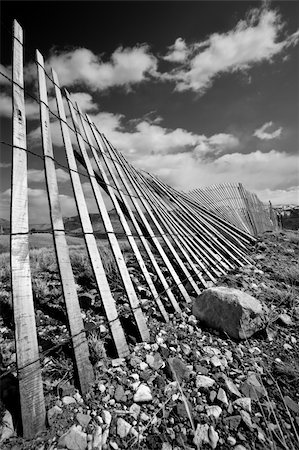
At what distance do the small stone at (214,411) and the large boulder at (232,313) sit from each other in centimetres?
79

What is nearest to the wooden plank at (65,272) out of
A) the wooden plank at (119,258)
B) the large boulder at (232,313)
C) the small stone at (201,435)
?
the wooden plank at (119,258)

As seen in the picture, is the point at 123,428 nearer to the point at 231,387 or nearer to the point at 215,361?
the point at 231,387

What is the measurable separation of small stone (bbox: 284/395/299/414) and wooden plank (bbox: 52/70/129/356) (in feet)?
3.82

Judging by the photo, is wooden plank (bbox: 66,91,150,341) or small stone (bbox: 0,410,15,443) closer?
small stone (bbox: 0,410,15,443)

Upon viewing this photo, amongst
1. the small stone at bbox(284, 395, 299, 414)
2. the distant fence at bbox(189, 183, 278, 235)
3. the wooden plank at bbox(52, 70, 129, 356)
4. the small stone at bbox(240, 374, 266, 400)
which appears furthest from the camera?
the distant fence at bbox(189, 183, 278, 235)

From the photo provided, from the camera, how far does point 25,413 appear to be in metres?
1.36

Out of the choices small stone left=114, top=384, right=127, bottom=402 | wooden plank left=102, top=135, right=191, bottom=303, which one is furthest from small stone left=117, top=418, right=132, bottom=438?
wooden plank left=102, top=135, right=191, bottom=303

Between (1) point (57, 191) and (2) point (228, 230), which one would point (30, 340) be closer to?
(1) point (57, 191)

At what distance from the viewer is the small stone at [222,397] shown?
1.58 metres

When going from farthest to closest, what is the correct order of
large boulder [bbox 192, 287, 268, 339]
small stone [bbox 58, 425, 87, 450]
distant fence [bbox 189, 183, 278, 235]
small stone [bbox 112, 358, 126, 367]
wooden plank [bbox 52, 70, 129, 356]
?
distant fence [bbox 189, 183, 278, 235] < large boulder [bbox 192, 287, 268, 339] < wooden plank [bbox 52, 70, 129, 356] < small stone [bbox 112, 358, 126, 367] < small stone [bbox 58, 425, 87, 450]

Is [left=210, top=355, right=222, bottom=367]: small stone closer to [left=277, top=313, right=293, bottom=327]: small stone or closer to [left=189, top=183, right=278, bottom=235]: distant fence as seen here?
[left=277, top=313, right=293, bottom=327]: small stone

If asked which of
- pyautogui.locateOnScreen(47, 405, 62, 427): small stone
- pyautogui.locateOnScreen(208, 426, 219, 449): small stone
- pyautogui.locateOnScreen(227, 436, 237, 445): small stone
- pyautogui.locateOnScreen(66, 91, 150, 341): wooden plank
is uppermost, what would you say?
pyautogui.locateOnScreen(66, 91, 150, 341): wooden plank

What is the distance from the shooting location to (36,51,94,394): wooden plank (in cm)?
167

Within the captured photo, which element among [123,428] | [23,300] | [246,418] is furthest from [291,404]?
[23,300]
